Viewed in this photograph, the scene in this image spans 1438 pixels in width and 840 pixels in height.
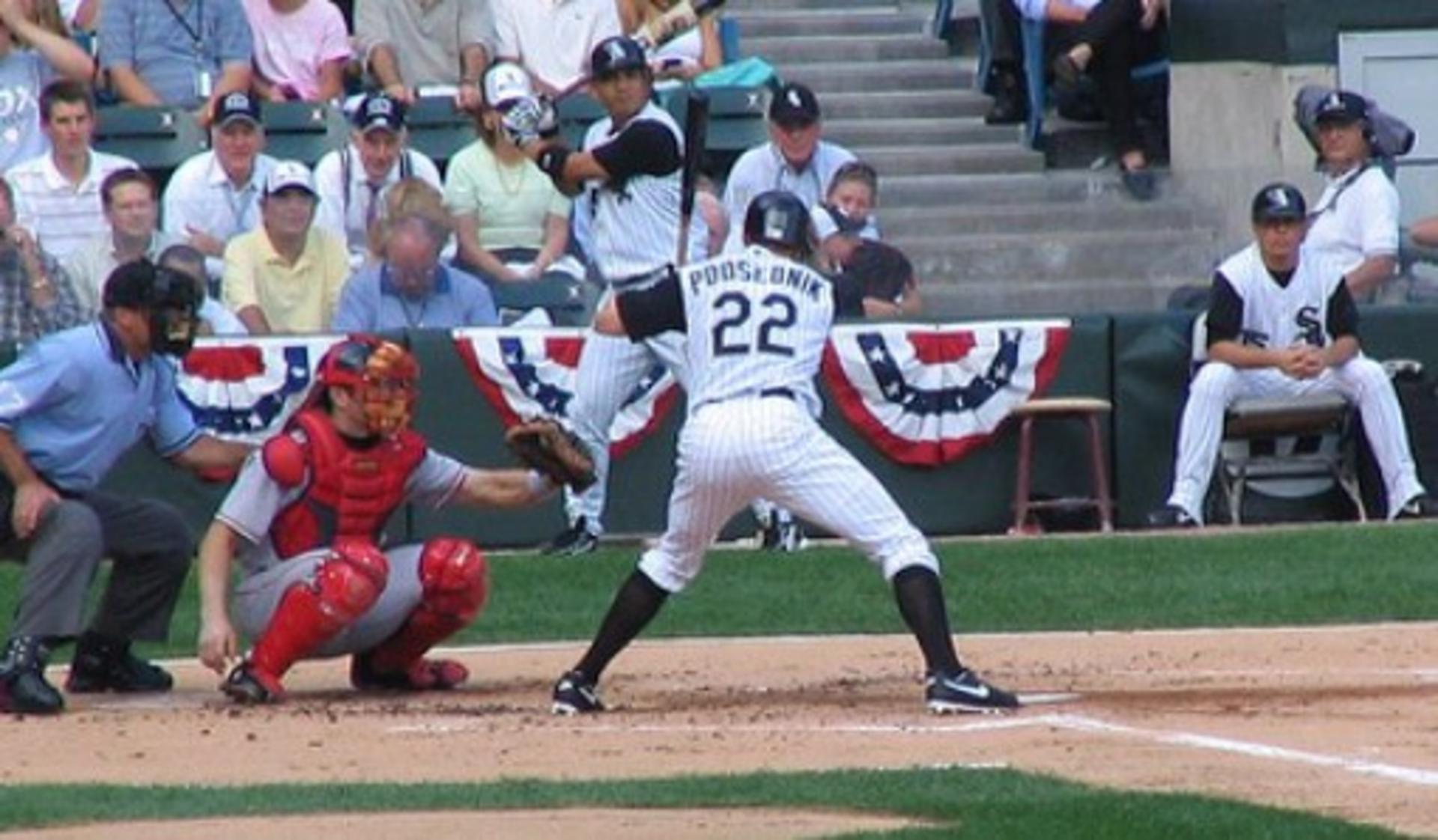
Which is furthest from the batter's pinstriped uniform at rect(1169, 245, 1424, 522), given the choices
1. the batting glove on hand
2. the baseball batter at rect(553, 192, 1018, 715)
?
the baseball batter at rect(553, 192, 1018, 715)

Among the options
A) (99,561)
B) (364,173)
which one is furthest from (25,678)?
(364,173)

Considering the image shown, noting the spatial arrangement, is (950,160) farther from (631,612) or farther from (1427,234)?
(631,612)

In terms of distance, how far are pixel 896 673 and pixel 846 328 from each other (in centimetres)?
431

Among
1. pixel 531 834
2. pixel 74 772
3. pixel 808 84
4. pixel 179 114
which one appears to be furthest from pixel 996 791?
pixel 808 84

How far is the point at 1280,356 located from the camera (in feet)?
49.4

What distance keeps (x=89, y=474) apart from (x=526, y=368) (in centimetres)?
466

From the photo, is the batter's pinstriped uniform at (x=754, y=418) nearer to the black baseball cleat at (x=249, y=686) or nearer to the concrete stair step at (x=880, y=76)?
the black baseball cleat at (x=249, y=686)

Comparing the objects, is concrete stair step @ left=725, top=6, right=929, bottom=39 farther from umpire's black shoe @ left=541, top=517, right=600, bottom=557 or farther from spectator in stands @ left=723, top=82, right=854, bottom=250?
umpire's black shoe @ left=541, top=517, right=600, bottom=557

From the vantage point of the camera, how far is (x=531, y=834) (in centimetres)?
789

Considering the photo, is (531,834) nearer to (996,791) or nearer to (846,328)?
(996,791)

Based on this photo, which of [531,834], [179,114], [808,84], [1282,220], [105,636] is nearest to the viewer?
[531,834]

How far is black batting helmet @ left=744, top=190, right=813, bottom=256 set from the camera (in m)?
9.92

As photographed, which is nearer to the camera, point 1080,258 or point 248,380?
point 248,380

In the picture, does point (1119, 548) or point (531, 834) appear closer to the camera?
point (531, 834)
